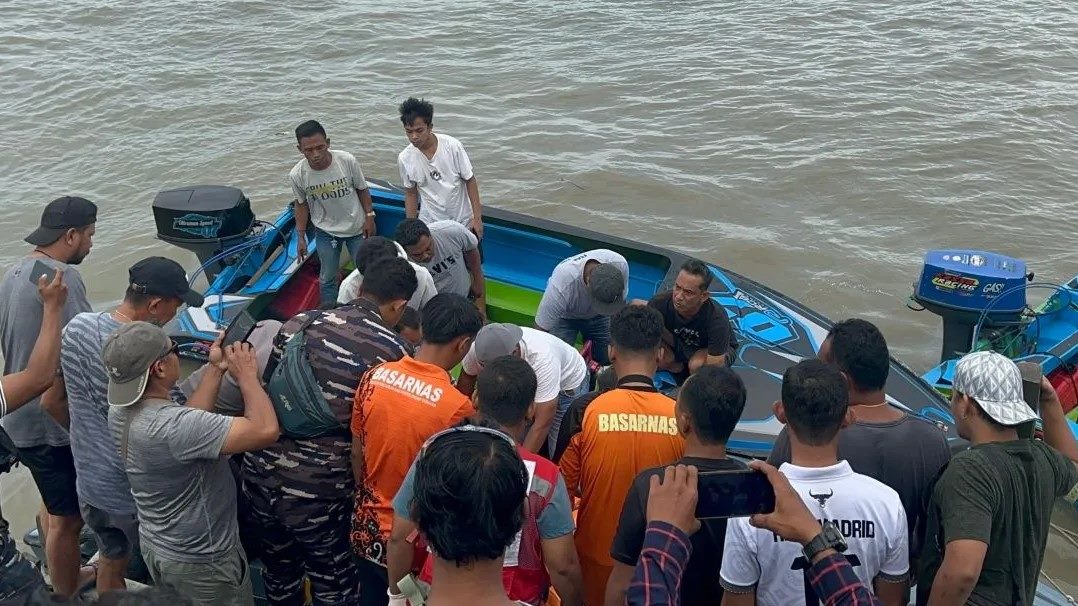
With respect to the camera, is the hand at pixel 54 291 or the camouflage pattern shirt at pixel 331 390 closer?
the camouflage pattern shirt at pixel 331 390

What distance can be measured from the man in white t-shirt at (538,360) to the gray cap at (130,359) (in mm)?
1115

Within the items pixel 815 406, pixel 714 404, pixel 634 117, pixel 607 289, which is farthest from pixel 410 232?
pixel 634 117

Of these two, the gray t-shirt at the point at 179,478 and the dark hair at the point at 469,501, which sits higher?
the dark hair at the point at 469,501

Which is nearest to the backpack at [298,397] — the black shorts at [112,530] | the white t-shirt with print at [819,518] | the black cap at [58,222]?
the black shorts at [112,530]

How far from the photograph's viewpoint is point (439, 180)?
5582 millimetres

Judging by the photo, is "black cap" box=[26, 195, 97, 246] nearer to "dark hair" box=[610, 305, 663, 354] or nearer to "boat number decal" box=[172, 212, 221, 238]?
"dark hair" box=[610, 305, 663, 354]

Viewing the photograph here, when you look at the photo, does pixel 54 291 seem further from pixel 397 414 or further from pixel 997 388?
pixel 997 388

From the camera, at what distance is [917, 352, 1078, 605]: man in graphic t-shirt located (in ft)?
8.27

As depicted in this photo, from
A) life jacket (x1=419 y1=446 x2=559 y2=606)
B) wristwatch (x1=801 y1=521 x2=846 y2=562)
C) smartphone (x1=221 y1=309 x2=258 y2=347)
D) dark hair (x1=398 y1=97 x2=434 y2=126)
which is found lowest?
smartphone (x1=221 y1=309 x2=258 y2=347)

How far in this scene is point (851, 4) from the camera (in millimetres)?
14906

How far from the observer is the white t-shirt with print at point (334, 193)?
18.3 ft

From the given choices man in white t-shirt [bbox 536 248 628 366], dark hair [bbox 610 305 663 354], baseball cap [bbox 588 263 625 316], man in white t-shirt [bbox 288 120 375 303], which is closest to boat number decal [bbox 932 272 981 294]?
man in white t-shirt [bbox 536 248 628 366]

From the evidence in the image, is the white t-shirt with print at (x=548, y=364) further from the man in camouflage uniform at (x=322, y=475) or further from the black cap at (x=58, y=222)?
the black cap at (x=58, y=222)

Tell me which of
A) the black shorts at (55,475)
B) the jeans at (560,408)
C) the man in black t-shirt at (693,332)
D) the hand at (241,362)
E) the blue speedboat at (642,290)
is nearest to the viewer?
the hand at (241,362)
